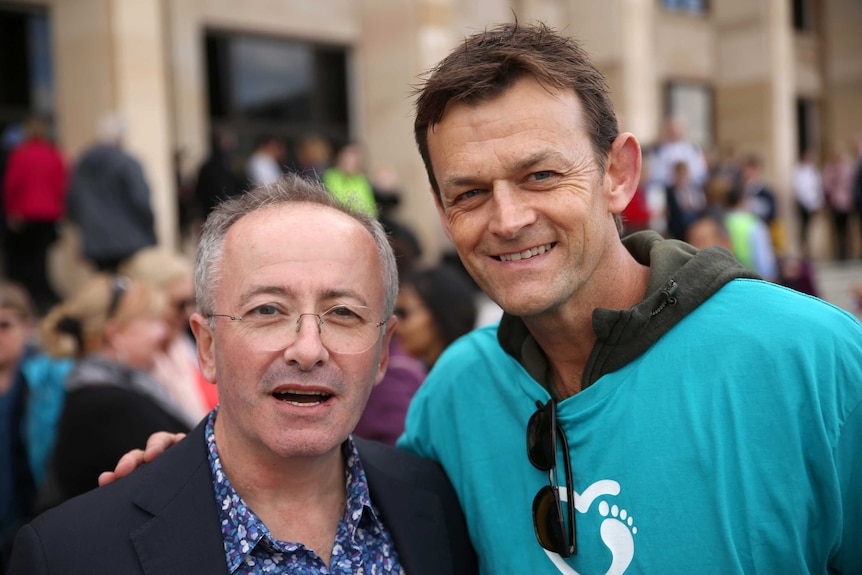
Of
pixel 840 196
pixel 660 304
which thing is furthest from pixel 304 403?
pixel 840 196

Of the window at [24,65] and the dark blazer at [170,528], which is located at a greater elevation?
the window at [24,65]

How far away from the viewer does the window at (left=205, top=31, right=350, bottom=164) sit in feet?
44.9

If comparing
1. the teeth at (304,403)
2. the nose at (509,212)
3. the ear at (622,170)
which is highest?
the ear at (622,170)

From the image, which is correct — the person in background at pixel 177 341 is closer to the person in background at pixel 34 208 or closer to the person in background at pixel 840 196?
the person in background at pixel 34 208

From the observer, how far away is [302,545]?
216cm

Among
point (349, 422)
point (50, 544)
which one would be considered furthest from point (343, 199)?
point (50, 544)

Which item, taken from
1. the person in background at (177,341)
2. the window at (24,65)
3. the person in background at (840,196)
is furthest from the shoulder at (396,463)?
the person in background at (840,196)

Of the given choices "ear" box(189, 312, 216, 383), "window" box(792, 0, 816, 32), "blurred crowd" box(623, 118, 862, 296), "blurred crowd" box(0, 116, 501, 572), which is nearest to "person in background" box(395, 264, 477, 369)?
"blurred crowd" box(0, 116, 501, 572)

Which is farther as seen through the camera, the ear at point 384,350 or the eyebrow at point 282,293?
the ear at point 384,350

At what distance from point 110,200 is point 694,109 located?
16021 mm

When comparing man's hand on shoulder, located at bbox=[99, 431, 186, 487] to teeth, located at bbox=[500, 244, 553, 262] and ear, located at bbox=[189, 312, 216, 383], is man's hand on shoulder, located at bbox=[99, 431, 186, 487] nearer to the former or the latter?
ear, located at bbox=[189, 312, 216, 383]

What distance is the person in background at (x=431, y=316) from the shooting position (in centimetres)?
504

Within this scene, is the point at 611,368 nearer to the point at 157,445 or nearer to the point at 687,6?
the point at 157,445

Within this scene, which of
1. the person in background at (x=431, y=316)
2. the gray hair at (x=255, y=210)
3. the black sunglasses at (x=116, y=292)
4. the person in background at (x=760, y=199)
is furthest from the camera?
the person in background at (x=760, y=199)
